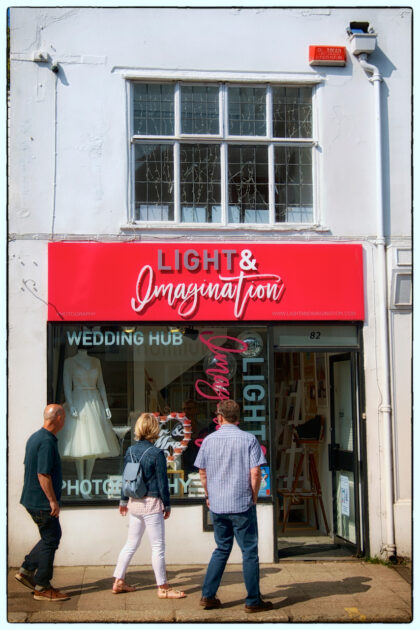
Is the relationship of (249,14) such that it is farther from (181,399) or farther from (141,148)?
(181,399)

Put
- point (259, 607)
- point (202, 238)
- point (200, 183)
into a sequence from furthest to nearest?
point (200, 183)
point (202, 238)
point (259, 607)

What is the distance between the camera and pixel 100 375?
9766 millimetres

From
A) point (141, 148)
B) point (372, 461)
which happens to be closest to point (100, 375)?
point (141, 148)

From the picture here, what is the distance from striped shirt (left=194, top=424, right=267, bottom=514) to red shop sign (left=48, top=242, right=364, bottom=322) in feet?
7.92

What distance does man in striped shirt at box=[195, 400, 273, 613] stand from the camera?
23.9ft

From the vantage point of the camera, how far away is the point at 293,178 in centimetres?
1023

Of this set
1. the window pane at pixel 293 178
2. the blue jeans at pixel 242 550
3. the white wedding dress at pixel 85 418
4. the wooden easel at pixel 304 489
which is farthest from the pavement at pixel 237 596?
the window pane at pixel 293 178

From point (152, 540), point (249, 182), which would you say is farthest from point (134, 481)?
point (249, 182)

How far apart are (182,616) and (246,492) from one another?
50.0 inches

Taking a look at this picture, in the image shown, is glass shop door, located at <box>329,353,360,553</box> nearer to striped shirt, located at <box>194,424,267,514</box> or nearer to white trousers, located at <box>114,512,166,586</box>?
striped shirt, located at <box>194,424,267,514</box>

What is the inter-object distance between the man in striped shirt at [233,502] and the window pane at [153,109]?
165 inches

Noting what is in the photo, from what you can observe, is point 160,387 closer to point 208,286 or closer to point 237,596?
point 208,286

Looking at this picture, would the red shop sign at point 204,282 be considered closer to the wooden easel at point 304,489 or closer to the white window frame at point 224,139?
the white window frame at point 224,139

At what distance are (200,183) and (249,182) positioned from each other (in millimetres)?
641
